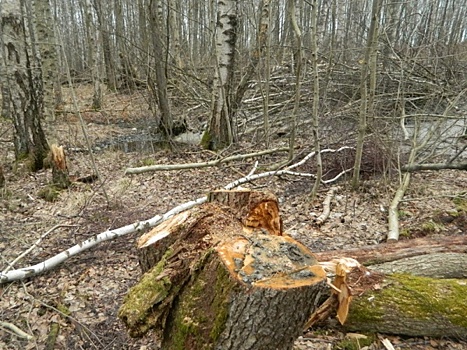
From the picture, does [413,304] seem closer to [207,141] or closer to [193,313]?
[193,313]

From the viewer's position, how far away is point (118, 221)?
16.0 feet

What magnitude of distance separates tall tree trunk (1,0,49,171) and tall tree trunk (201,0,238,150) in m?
3.33

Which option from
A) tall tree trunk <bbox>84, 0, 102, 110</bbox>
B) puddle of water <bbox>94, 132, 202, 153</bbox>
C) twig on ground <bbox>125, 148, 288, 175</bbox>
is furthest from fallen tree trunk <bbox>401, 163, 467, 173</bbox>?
tall tree trunk <bbox>84, 0, 102, 110</bbox>

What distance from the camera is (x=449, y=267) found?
3.42 metres

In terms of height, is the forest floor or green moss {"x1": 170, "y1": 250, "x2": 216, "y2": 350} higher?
green moss {"x1": 170, "y1": 250, "x2": 216, "y2": 350}

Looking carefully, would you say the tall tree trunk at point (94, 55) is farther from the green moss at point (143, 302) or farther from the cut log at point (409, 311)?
the cut log at point (409, 311)

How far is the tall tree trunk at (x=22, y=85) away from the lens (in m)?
6.01

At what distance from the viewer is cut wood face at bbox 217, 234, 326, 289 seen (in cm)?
174

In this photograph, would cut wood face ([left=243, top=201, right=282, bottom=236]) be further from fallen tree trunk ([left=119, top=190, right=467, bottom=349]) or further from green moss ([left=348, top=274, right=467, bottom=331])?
green moss ([left=348, top=274, right=467, bottom=331])

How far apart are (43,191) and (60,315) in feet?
10.1

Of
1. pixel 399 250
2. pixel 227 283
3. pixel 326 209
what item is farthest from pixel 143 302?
pixel 326 209

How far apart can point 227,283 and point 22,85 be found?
6.24 meters

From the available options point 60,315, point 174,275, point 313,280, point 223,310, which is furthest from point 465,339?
point 60,315

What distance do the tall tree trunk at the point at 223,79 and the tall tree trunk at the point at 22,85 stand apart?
333cm
